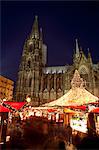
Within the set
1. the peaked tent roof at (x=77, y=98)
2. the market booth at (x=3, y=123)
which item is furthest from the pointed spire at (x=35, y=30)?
the market booth at (x=3, y=123)

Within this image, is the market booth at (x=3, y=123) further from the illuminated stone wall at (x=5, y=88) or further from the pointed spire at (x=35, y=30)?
the pointed spire at (x=35, y=30)

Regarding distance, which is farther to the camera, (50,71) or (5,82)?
(50,71)

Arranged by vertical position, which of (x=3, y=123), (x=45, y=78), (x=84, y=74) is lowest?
(x=3, y=123)

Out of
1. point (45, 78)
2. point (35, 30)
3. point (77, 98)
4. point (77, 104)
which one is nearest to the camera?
point (77, 104)

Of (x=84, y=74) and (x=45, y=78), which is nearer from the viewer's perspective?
(x=84, y=74)

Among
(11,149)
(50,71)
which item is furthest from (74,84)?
(50,71)

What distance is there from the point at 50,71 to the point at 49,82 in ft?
15.9

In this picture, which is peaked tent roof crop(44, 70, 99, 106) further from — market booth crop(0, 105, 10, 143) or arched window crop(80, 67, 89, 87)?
arched window crop(80, 67, 89, 87)

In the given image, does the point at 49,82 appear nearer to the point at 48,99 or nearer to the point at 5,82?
the point at 48,99

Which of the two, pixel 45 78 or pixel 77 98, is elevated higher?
pixel 45 78

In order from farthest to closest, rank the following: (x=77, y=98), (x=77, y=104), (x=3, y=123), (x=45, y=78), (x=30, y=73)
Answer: (x=45, y=78) < (x=30, y=73) < (x=77, y=98) < (x=77, y=104) < (x=3, y=123)

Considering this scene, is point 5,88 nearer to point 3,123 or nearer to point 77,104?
point 77,104

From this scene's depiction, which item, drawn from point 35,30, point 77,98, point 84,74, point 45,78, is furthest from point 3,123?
point 35,30

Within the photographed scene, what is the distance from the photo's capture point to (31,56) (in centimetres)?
4350
